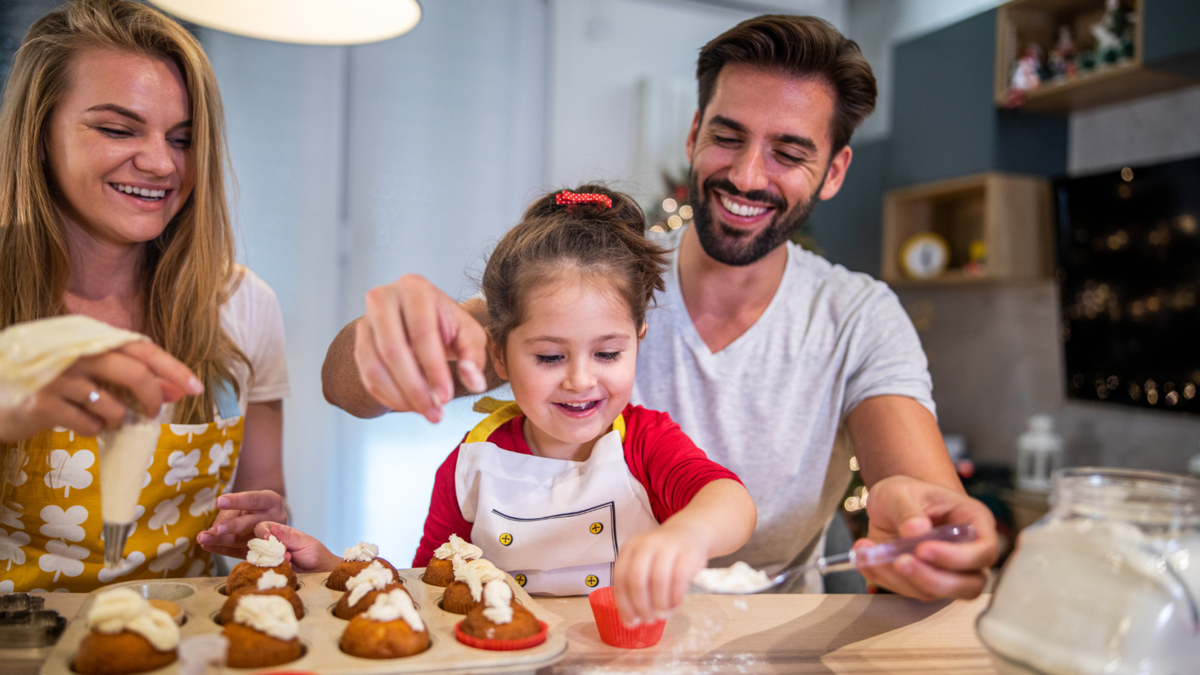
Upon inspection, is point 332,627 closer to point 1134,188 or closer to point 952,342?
point 1134,188

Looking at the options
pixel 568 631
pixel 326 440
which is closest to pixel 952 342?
pixel 326 440

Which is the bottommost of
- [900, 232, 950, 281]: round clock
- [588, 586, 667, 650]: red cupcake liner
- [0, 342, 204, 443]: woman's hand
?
[588, 586, 667, 650]: red cupcake liner

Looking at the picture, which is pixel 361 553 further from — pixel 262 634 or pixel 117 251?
pixel 117 251

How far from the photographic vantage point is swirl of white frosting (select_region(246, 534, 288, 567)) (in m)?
0.96

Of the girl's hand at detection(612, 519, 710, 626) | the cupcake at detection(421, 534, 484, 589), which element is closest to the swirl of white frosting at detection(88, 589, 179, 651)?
the cupcake at detection(421, 534, 484, 589)

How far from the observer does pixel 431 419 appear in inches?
31.4

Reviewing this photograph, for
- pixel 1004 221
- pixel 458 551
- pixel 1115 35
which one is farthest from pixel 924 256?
pixel 458 551

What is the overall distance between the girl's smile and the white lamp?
0.50 m

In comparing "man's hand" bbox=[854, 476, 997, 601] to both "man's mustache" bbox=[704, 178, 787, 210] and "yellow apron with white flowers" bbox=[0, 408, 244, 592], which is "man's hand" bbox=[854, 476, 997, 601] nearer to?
"man's mustache" bbox=[704, 178, 787, 210]

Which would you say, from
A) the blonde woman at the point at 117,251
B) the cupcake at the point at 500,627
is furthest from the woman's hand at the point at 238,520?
the cupcake at the point at 500,627

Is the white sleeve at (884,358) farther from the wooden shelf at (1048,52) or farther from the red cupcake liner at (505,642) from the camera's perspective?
the wooden shelf at (1048,52)

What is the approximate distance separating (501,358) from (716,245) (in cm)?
59

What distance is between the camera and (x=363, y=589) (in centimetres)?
87

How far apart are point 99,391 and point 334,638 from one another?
13.5 inches
